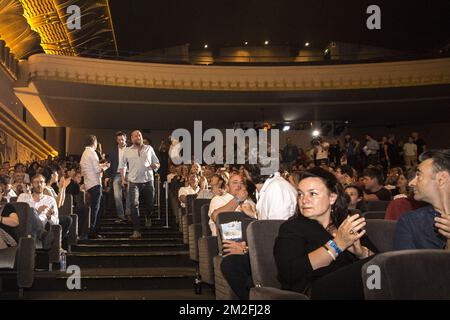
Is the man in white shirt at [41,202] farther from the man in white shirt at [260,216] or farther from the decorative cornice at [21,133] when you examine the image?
the decorative cornice at [21,133]

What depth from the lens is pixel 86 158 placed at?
8219 millimetres

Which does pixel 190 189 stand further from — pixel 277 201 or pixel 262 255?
pixel 262 255

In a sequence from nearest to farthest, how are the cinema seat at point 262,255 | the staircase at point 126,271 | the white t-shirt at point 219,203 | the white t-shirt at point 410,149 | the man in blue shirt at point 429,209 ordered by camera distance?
1. the man in blue shirt at point 429,209
2. the cinema seat at point 262,255
3. the white t-shirt at point 219,203
4. the staircase at point 126,271
5. the white t-shirt at point 410,149

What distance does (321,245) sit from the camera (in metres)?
2.70

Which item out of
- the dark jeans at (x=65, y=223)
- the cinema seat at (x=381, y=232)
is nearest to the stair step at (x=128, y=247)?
the dark jeans at (x=65, y=223)

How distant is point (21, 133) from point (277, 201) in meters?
13.7

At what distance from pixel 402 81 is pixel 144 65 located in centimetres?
812

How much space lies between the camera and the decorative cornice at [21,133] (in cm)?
1402

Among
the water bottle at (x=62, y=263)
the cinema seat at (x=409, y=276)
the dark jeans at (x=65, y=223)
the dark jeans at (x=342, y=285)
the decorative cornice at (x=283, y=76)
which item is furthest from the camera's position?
the decorative cornice at (x=283, y=76)

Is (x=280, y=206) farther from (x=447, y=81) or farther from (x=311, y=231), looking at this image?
(x=447, y=81)

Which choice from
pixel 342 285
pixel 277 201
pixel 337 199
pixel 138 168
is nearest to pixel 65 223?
pixel 138 168

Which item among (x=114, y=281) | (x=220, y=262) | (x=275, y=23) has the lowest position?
(x=114, y=281)

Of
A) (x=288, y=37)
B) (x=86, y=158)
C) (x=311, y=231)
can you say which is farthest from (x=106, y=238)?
(x=288, y=37)

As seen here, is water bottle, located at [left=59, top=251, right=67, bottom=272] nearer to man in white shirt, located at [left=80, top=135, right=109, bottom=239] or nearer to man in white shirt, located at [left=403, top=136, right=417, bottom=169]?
man in white shirt, located at [left=80, top=135, right=109, bottom=239]
